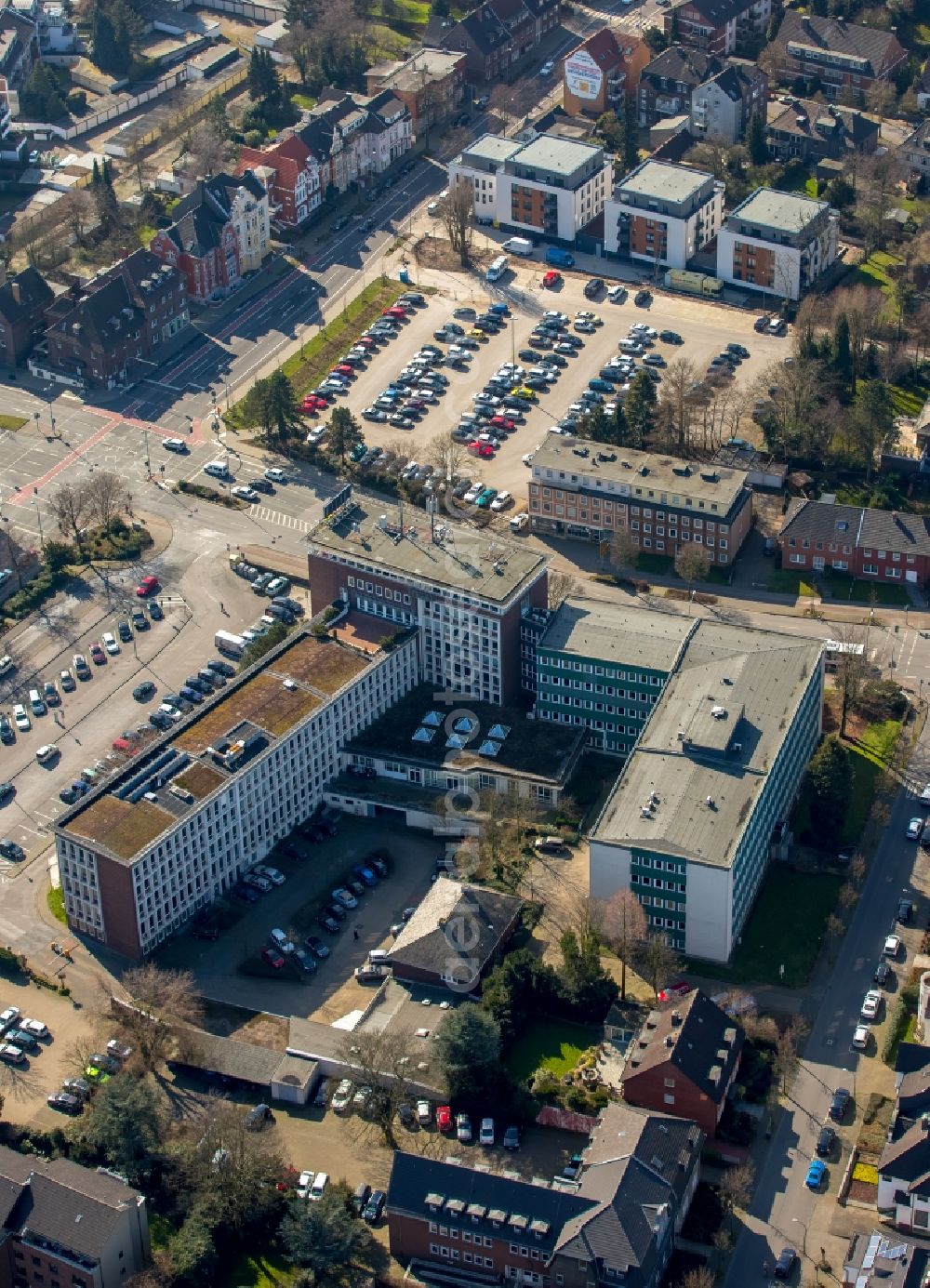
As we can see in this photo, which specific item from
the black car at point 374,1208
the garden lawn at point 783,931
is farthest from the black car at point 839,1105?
the black car at point 374,1208

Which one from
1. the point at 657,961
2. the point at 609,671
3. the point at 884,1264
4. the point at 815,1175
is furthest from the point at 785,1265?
the point at 609,671

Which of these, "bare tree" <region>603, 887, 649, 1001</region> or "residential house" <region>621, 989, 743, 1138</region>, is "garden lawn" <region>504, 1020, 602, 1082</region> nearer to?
"bare tree" <region>603, 887, 649, 1001</region>

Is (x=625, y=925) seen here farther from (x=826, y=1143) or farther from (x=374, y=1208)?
(x=374, y=1208)

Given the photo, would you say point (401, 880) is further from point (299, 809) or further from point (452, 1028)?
point (452, 1028)

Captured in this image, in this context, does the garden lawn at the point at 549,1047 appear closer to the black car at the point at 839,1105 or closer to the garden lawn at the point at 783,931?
the garden lawn at the point at 783,931

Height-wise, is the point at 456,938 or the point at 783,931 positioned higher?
the point at 456,938

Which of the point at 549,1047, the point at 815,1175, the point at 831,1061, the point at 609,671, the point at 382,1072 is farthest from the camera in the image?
the point at 609,671
